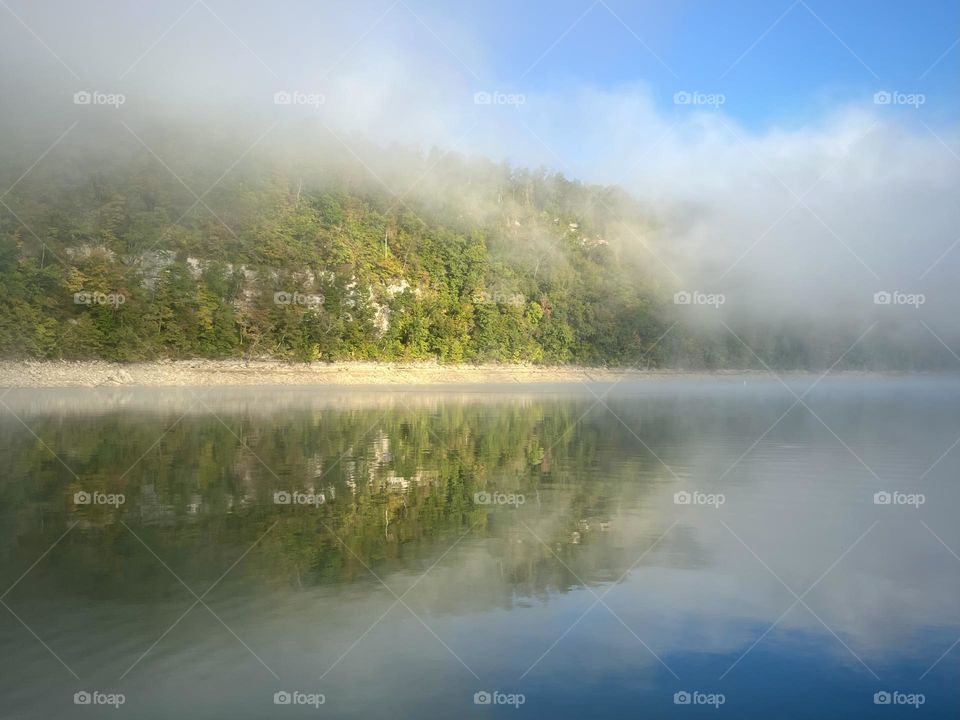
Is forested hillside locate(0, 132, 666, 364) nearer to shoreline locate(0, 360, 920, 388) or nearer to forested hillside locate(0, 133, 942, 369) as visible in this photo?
forested hillside locate(0, 133, 942, 369)

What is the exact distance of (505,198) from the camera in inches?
5133

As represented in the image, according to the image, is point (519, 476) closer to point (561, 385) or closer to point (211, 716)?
point (211, 716)

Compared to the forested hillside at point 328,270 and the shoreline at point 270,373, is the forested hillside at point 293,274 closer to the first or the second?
the forested hillside at point 328,270

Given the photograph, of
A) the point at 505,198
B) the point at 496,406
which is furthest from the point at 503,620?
the point at 505,198

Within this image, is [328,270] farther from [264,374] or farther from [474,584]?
[474,584]

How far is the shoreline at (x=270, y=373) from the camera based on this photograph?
61.2 meters

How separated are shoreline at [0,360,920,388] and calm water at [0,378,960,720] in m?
42.7

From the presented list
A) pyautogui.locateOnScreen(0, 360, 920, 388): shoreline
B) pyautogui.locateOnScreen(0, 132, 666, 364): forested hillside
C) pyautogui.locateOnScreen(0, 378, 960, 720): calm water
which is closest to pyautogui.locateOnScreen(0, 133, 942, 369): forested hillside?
pyautogui.locateOnScreen(0, 132, 666, 364): forested hillside

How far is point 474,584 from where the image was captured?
1080cm

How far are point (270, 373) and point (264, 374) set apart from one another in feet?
2.41

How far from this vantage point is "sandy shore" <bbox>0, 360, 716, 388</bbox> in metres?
61.2

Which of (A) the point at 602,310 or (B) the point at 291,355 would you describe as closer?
(B) the point at 291,355

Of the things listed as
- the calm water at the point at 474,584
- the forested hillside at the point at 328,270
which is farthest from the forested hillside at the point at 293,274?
the calm water at the point at 474,584

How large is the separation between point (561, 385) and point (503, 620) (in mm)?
81462
